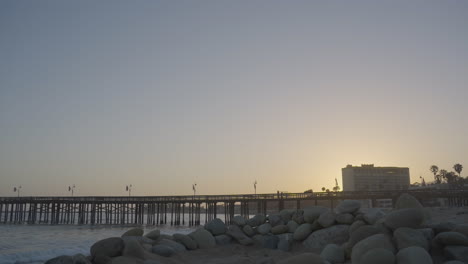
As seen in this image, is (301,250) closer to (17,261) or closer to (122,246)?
(122,246)

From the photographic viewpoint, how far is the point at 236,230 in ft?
49.4

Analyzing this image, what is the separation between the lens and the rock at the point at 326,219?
527 inches

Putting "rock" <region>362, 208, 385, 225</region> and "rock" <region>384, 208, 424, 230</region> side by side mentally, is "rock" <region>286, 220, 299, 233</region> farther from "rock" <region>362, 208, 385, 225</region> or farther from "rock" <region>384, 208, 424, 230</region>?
"rock" <region>384, 208, 424, 230</region>

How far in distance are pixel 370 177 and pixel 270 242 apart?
16303cm

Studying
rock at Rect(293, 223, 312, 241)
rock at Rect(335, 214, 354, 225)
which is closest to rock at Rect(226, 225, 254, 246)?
rock at Rect(293, 223, 312, 241)

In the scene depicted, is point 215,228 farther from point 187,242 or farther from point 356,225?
point 356,225

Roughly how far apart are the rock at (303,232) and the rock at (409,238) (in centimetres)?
382

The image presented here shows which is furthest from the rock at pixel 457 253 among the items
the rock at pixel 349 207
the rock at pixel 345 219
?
the rock at pixel 349 207

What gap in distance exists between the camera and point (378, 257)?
8656 mm

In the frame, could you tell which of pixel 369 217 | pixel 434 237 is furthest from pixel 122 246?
pixel 434 237

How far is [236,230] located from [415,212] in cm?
641

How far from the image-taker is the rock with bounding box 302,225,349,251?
1277cm

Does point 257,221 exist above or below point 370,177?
below

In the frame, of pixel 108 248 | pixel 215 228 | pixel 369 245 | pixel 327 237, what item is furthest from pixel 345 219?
pixel 108 248
